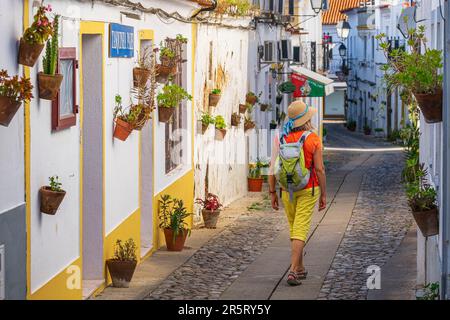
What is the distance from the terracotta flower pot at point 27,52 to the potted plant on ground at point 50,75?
477mm

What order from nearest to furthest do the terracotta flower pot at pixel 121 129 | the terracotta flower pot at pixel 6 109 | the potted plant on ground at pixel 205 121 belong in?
the terracotta flower pot at pixel 6 109 < the terracotta flower pot at pixel 121 129 < the potted plant on ground at pixel 205 121

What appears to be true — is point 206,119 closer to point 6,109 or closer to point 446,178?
point 446,178

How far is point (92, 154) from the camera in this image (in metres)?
11.7

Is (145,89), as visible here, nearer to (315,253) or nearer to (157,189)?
(157,189)

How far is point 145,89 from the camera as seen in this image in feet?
44.6

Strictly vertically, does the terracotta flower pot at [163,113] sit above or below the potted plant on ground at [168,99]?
below

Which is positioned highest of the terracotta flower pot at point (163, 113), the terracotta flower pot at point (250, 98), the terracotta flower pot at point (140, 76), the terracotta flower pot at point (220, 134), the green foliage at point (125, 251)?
the terracotta flower pot at point (140, 76)

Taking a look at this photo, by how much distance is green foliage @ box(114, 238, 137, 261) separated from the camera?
11834 mm

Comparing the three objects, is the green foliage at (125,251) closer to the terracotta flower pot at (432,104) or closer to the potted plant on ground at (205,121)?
the terracotta flower pot at (432,104)

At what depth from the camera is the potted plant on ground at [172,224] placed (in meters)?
14.4

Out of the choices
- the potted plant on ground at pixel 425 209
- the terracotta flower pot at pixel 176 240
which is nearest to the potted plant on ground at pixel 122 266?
the terracotta flower pot at pixel 176 240

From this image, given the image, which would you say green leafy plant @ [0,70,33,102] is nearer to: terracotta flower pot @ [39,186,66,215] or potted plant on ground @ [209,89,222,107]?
terracotta flower pot @ [39,186,66,215]

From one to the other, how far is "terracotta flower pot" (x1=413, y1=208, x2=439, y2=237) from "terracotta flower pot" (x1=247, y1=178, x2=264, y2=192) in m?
14.4
